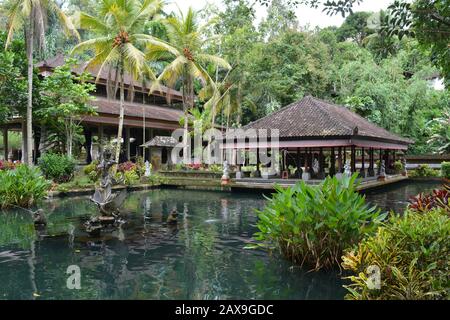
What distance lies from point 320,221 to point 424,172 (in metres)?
29.7

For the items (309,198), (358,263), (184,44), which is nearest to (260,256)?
(309,198)

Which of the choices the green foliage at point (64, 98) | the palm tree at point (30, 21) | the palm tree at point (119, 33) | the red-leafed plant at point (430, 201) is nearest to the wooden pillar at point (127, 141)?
the green foliage at point (64, 98)

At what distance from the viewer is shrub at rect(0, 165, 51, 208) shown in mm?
15219

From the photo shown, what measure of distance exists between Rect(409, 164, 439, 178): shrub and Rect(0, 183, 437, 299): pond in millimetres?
24465

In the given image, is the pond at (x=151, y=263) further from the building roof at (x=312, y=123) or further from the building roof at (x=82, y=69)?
the building roof at (x=82, y=69)

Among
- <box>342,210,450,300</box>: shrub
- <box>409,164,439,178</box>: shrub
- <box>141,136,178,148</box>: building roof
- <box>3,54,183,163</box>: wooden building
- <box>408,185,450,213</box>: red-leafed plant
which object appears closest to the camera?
<box>342,210,450,300</box>: shrub

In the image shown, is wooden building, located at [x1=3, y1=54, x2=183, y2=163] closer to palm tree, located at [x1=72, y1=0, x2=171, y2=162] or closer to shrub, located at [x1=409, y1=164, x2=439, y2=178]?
palm tree, located at [x1=72, y1=0, x2=171, y2=162]

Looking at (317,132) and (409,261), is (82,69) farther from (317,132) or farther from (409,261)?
(409,261)

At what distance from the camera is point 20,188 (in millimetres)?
15500

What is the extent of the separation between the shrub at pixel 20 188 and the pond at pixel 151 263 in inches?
59.6

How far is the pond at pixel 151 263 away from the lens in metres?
6.50

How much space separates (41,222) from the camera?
473 inches

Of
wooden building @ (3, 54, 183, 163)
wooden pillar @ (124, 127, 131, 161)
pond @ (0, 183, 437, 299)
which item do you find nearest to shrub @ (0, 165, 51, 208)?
pond @ (0, 183, 437, 299)

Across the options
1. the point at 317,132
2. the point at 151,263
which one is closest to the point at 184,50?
the point at 317,132
